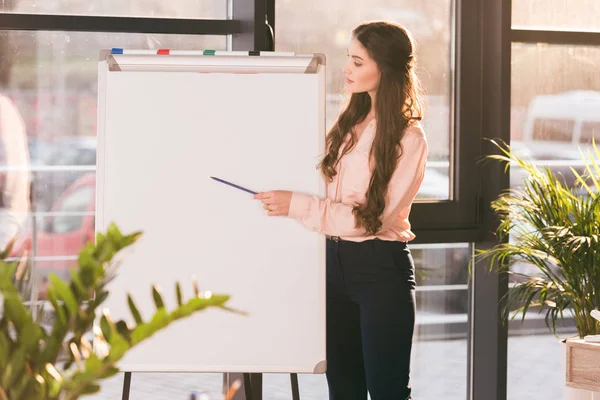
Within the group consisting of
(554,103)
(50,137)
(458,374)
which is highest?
(554,103)

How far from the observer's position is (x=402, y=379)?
2.64 meters

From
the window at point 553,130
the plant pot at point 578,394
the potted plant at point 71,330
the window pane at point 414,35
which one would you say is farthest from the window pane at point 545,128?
the potted plant at point 71,330

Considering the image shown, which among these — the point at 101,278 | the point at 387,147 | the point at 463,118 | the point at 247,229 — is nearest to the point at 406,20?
the point at 463,118

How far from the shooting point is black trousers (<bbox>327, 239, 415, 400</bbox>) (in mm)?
2582

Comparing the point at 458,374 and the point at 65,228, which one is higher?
the point at 65,228

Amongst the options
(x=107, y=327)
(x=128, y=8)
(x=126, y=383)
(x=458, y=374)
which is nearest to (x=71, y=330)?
(x=107, y=327)

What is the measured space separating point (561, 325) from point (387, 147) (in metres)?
1.70

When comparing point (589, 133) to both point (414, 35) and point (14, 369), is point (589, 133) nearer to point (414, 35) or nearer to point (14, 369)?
point (414, 35)

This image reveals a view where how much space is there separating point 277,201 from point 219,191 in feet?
0.61

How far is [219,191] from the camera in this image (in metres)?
2.61

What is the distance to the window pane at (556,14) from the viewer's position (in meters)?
3.64

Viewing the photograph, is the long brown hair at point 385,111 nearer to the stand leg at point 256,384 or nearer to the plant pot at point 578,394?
the stand leg at point 256,384

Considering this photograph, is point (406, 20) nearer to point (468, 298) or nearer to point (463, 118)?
point (463, 118)

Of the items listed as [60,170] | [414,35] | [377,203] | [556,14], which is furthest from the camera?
[556,14]
